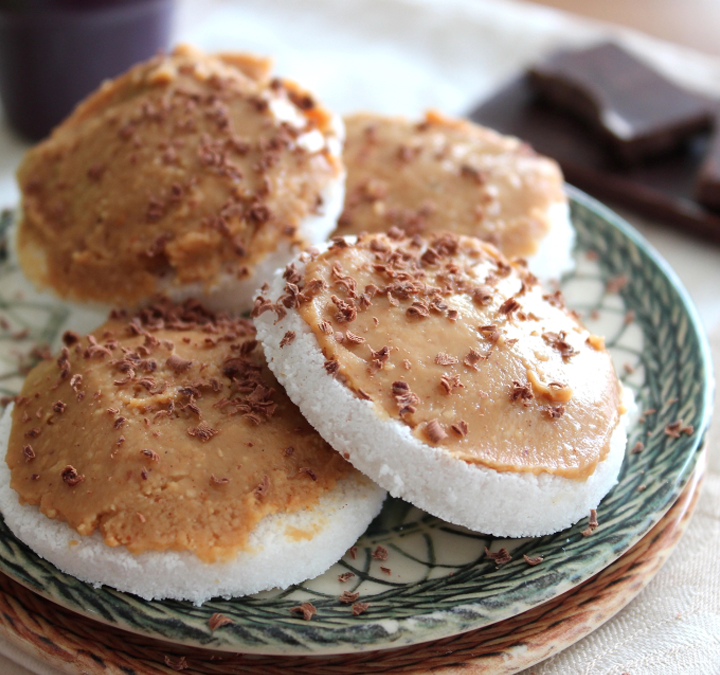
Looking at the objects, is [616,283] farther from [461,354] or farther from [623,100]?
[623,100]

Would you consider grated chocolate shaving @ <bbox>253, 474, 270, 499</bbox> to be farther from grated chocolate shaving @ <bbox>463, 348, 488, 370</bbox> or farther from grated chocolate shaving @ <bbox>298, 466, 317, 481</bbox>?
grated chocolate shaving @ <bbox>463, 348, 488, 370</bbox>

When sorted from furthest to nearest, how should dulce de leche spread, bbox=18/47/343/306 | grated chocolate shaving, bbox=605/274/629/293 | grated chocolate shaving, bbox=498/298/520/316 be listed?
grated chocolate shaving, bbox=605/274/629/293 < dulce de leche spread, bbox=18/47/343/306 < grated chocolate shaving, bbox=498/298/520/316

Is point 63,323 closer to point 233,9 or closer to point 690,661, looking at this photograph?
point 690,661

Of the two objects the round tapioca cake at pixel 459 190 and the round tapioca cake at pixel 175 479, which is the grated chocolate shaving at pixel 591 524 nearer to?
the round tapioca cake at pixel 175 479

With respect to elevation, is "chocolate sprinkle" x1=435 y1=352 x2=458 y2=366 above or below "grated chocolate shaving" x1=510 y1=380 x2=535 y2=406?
above

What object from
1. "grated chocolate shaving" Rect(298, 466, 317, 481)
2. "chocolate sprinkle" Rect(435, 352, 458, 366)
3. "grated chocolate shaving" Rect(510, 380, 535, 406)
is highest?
"chocolate sprinkle" Rect(435, 352, 458, 366)

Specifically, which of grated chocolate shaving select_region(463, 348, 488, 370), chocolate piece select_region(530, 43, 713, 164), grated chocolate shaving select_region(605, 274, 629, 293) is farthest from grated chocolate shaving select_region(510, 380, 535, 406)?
chocolate piece select_region(530, 43, 713, 164)

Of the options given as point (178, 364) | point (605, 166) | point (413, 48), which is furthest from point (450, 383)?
point (413, 48)
